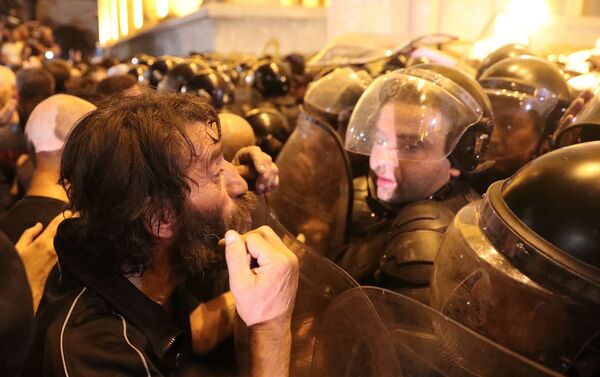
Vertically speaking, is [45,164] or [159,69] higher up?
[159,69]

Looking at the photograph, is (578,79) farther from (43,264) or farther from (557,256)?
(43,264)

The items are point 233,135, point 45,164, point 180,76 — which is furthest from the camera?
point 180,76

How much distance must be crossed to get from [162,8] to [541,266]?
31.1 m

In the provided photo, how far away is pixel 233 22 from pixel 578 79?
12596 mm

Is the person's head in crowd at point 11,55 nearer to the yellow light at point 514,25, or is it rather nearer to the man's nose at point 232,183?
the yellow light at point 514,25

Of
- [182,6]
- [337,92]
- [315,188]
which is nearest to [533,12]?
[337,92]

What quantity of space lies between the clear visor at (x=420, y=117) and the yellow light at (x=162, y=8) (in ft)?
94.6

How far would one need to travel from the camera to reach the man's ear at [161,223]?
1.44 meters

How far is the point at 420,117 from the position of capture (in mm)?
2162

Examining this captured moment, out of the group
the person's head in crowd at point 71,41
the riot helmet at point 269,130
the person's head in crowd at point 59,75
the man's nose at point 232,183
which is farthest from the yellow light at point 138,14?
the man's nose at point 232,183

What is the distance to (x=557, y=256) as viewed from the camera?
1.16 metres

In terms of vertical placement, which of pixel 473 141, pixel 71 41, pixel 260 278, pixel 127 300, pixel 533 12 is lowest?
pixel 127 300

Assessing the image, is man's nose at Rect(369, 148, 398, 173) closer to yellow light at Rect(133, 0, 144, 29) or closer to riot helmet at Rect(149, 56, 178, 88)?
riot helmet at Rect(149, 56, 178, 88)

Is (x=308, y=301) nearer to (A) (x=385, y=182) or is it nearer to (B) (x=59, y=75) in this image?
(A) (x=385, y=182)
